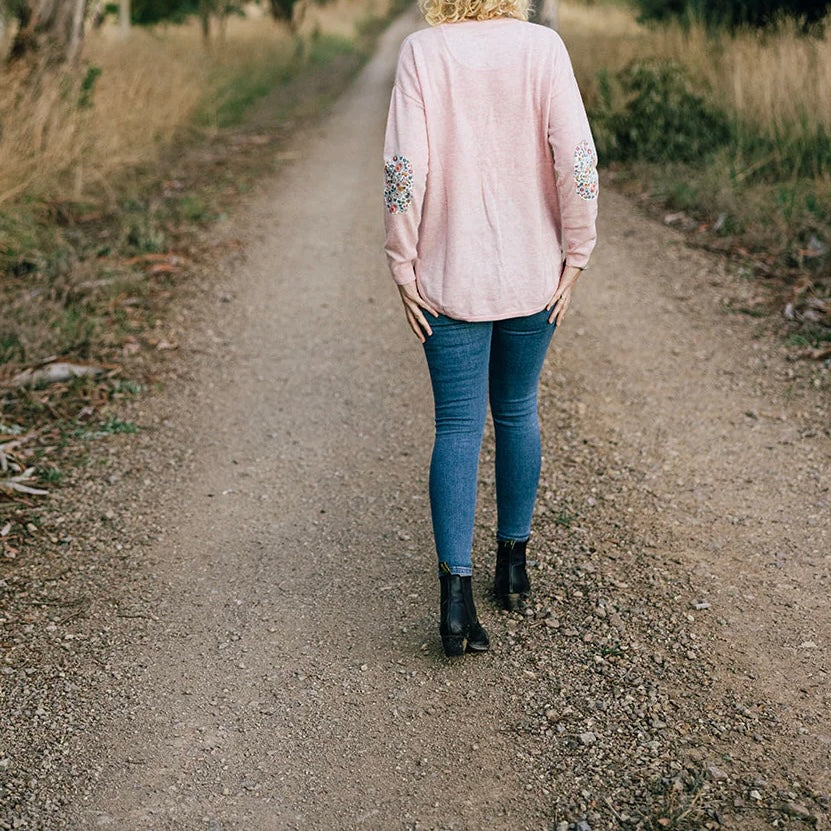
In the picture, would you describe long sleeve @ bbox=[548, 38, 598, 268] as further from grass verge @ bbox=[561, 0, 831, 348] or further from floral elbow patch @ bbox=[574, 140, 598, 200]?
grass verge @ bbox=[561, 0, 831, 348]

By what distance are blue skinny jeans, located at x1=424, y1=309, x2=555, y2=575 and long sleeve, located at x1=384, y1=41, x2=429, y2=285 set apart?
0.28 metres

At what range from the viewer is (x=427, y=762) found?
9.27ft

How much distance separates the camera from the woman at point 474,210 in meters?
2.79

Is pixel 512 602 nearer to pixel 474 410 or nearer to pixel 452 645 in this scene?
pixel 452 645

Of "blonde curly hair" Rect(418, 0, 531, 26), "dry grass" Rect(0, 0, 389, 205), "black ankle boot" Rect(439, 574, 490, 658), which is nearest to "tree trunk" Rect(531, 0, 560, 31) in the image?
"dry grass" Rect(0, 0, 389, 205)

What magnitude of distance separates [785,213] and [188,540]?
555 cm

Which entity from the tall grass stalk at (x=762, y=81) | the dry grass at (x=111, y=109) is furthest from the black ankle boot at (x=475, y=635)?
the tall grass stalk at (x=762, y=81)

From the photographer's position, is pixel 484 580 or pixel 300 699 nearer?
pixel 300 699

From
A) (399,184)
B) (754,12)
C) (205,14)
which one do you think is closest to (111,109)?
(754,12)

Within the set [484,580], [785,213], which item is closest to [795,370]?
[785,213]

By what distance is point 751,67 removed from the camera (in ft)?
32.9

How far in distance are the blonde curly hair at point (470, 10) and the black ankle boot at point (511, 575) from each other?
1.66 metres

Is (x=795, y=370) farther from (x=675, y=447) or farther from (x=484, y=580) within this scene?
(x=484, y=580)

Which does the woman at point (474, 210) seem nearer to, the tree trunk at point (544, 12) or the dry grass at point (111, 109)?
the tree trunk at point (544, 12)
